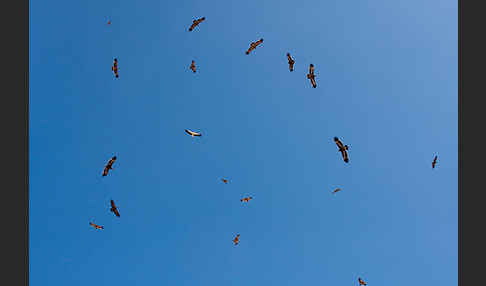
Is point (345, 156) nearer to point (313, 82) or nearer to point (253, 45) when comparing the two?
point (313, 82)

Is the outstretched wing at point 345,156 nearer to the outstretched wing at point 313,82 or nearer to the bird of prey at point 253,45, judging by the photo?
the outstretched wing at point 313,82

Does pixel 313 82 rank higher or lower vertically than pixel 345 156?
higher

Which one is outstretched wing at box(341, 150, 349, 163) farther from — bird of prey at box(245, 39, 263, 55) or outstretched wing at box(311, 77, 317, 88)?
bird of prey at box(245, 39, 263, 55)

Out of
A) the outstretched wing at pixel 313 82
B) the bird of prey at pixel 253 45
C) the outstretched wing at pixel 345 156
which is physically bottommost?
the outstretched wing at pixel 345 156

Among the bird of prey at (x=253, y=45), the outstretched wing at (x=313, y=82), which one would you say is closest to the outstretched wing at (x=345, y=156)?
the outstretched wing at (x=313, y=82)

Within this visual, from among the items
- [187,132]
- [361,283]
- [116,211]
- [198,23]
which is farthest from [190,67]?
[361,283]

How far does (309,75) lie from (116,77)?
32.7ft

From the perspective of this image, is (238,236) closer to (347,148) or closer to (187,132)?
(187,132)

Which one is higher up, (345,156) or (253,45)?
(253,45)

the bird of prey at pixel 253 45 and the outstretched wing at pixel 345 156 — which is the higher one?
the bird of prey at pixel 253 45

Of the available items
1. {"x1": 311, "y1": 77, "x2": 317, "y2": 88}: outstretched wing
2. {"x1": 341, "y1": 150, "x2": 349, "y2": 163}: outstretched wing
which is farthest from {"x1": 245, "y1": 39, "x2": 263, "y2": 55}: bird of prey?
{"x1": 341, "y1": 150, "x2": 349, "y2": 163}: outstretched wing

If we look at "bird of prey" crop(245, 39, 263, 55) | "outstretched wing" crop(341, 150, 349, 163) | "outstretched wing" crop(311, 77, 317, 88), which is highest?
"bird of prey" crop(245, 39, 263, 55)

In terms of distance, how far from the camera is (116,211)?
1783cm

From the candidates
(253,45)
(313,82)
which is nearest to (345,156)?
(313,82)
